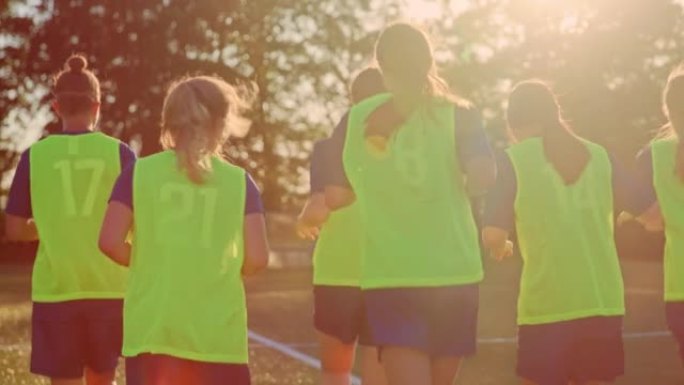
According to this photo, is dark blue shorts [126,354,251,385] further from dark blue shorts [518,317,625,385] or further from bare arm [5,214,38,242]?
dark blue shorts [518,317,625,385]

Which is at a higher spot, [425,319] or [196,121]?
[196,121]

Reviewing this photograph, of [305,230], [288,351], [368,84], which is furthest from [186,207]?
[288,351]

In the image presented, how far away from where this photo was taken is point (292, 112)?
4384 cm

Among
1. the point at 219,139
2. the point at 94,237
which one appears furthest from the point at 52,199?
the point at 219,139

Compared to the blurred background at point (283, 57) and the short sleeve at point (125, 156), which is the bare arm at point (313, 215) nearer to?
the short sleeve at point (125, 156)

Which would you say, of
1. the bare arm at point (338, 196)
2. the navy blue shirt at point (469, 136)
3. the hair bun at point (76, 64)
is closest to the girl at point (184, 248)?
the bare arm at point (338, 196)

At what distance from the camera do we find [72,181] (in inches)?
238

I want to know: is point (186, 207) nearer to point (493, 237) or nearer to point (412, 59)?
point (412, 59)

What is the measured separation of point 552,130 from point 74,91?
2.27m

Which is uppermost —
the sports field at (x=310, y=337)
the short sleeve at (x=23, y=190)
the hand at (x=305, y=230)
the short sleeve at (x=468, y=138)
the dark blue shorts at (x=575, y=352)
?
the short sleeve at (x=468, y=138)

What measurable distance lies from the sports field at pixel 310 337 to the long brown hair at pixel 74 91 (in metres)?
4.66

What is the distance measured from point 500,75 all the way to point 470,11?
7.87 ft

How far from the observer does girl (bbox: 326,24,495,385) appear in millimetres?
4938

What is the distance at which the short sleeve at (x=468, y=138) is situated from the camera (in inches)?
196
